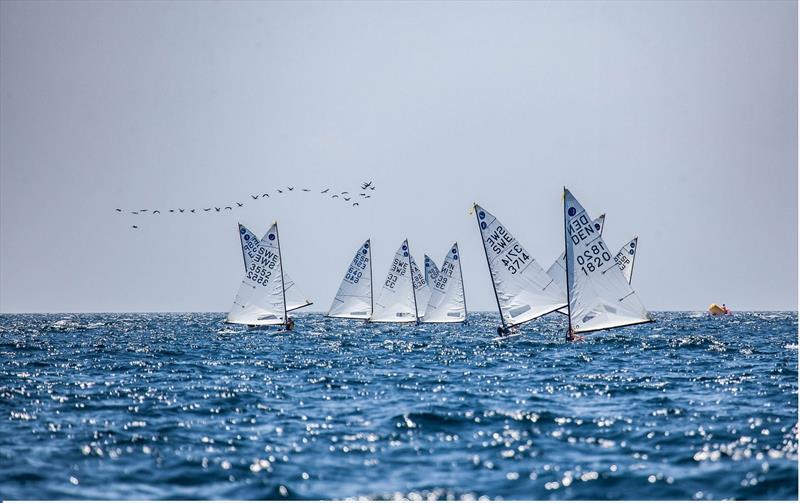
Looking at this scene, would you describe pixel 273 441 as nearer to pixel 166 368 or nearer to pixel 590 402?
pixel 590 402

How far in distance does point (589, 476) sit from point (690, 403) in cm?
984

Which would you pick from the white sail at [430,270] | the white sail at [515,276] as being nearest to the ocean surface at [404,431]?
the white sail at [515,276]

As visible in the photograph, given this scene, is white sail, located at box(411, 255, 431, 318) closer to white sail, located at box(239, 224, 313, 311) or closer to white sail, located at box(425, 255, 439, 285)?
white sail, located at box(425, 255, 439, 285)

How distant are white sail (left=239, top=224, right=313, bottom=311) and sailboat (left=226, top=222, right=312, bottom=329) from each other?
2.26 ft

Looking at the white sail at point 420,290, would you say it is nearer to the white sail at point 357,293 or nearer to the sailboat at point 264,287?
the white sail at point 357,293

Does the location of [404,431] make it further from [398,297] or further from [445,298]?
[398,297]

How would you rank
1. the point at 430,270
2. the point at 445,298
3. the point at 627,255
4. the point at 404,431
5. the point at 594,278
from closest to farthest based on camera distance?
the point at 404,431 < the point at 594,278 < the point at 627,255 < the point at 445,298 < the point at 430,270

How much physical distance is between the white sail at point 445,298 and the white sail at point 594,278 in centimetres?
3406

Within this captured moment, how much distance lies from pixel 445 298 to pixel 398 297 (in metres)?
6.81

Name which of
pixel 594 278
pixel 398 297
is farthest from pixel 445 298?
pixel 594 278

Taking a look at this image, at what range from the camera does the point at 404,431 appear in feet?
64.1

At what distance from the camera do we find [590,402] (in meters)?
24.0

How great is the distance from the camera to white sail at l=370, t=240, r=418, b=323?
8156cm

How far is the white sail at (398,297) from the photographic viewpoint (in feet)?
268
